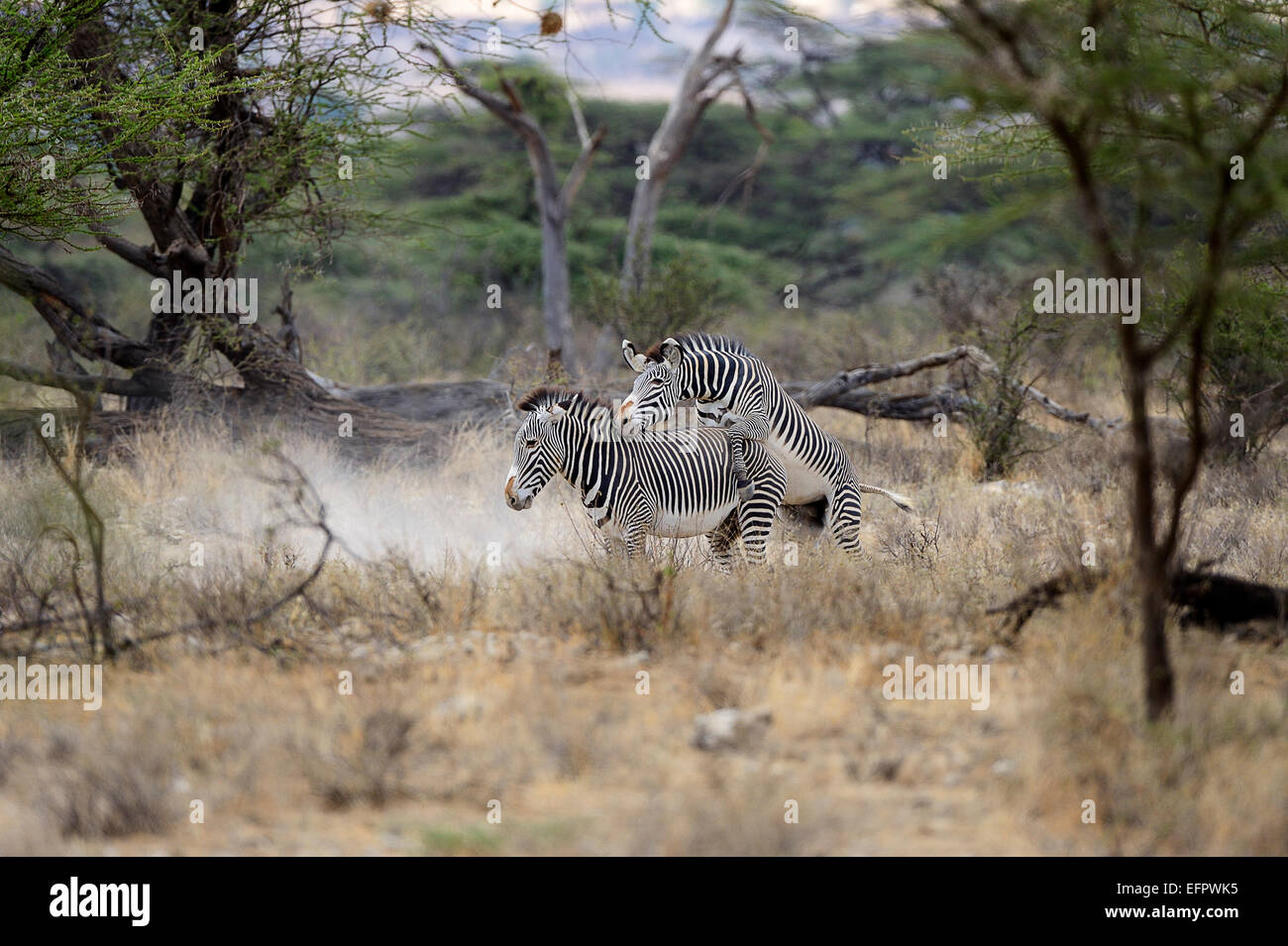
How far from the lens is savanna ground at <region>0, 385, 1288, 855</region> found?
397 centimetres

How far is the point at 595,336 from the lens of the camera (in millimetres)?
24156

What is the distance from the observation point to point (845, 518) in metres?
8.34

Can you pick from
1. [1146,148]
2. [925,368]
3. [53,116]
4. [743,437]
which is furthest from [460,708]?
[925,368]

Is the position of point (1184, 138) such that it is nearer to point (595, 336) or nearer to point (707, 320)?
point (707, 320)

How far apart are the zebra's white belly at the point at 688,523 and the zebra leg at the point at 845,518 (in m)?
0.90

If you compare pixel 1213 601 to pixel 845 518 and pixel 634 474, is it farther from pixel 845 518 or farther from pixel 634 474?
pixel 634 474

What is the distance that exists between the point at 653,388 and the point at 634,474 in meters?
0.75

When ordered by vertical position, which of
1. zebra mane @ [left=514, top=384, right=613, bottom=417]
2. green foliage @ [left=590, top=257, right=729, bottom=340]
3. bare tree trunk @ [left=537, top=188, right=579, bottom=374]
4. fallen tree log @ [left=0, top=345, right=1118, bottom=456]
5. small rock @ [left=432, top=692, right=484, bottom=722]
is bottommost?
small rock @ [left=432, top=692, right=484, bottom=722]

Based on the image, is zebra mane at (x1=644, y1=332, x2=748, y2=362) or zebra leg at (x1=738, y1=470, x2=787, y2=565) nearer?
zebra leg at (x1=738, y1=470, x2=787, y2=565)

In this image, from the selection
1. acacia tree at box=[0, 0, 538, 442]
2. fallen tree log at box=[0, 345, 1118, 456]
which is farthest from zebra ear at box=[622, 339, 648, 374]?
acacia tree at box=[0, 0, 538, 442]

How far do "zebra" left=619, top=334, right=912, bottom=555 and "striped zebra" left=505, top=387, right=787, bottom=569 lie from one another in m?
0.14

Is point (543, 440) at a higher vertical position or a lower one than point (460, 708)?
higher

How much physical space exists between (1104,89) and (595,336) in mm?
19824

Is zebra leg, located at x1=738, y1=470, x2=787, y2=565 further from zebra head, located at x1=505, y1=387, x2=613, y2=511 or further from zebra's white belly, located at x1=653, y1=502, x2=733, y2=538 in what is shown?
zebra head, located at x1=505, y1=387, x2=613, y2=511
